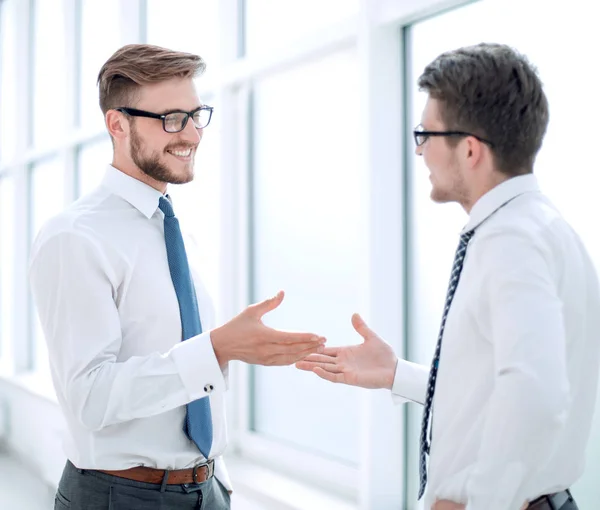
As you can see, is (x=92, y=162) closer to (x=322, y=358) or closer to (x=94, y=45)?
(x=94, y=45)

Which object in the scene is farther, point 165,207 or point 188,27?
point 188,27

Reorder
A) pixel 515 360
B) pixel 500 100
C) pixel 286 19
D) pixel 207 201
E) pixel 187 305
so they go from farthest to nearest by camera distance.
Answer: pixel 207 201, pixel 286 19, pixel 187 305, pixel 500 100, pixel 515 360

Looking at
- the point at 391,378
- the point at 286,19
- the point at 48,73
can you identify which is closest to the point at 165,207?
the point at 391,378

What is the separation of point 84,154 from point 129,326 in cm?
331

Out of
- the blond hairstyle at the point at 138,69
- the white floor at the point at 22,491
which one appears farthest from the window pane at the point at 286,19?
the white floor at the point at 22,491

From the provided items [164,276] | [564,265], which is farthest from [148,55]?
[564,265]

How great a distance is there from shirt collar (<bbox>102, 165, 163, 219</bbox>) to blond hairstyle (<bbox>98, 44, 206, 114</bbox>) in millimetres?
183

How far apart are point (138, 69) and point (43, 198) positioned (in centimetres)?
381

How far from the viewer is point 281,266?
285 centimetres

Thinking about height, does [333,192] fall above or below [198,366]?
above

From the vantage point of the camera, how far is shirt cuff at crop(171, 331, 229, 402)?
55.6 inches

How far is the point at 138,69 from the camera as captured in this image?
166cm

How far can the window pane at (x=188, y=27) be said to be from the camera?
10.7 feet

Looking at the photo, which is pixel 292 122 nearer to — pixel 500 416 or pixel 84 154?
pixel 500 416
